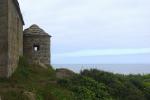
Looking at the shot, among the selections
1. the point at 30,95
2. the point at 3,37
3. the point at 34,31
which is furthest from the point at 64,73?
the point at 30,95

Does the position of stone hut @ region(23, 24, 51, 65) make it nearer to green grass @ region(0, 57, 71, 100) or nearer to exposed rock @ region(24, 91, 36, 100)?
green grass @ region(0, 57, 71, 100)

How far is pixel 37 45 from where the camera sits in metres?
34.2

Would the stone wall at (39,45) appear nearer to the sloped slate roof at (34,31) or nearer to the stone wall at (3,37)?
the sloped slate roof at (34,31)

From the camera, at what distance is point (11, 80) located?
22.5m

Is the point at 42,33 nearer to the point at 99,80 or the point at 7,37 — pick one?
the point at 99,80

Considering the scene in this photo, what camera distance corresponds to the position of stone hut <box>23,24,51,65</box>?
Answer: 33.9 metres

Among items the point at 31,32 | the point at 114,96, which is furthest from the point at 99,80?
the point at 31,32

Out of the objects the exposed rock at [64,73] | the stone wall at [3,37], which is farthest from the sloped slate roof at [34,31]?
the stone wall at [3,37]

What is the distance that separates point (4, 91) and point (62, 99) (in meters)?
3.51

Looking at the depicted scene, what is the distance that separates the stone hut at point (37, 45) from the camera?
33.9 m

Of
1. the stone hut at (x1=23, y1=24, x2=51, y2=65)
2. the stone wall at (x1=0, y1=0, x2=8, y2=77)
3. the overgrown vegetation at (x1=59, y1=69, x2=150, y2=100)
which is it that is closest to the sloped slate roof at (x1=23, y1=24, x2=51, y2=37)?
the stone hut at (x1=23, y1=24, x2=51, y2=65)

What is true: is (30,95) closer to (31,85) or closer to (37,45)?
(31,85)

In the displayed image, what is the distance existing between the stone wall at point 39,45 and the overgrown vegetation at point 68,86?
375 centimetres

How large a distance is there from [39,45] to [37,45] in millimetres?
262
